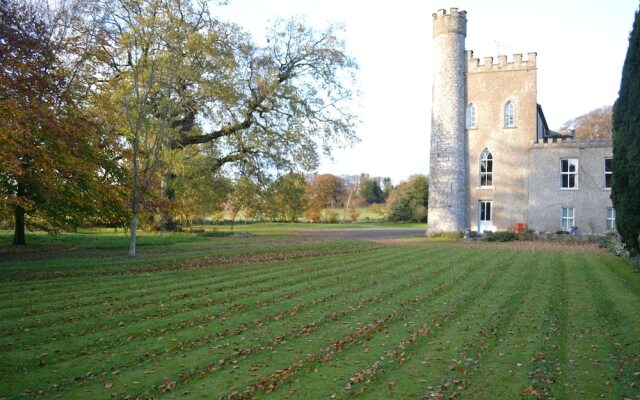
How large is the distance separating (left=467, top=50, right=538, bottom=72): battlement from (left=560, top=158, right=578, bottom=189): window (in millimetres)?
6090

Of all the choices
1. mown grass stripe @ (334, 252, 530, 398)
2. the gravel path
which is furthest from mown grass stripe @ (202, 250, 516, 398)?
the gravel path

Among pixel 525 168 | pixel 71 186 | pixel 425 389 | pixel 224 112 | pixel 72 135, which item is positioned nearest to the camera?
pixel 425 389

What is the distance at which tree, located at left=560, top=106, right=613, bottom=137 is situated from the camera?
60.0 metres

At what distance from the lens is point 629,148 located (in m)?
14.5

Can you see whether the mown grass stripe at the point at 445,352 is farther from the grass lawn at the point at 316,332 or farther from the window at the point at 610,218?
the window at the point at 610,218

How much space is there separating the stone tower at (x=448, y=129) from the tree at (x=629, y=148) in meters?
14.5

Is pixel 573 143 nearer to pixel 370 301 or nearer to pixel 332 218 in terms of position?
pixel 370 301

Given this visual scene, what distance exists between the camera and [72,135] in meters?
14.7

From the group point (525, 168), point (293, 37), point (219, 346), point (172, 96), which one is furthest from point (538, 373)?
point (525, 168)

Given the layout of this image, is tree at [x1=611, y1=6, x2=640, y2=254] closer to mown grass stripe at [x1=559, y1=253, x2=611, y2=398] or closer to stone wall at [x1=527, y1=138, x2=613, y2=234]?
mown grass stripe at [x1=559, y1=253, x2=611, y2=398]

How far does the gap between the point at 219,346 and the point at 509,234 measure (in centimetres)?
2487

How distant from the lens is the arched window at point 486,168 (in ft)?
110

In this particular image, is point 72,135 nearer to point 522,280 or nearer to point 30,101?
point 30,101

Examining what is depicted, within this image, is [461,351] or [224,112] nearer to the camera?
[461,351]
